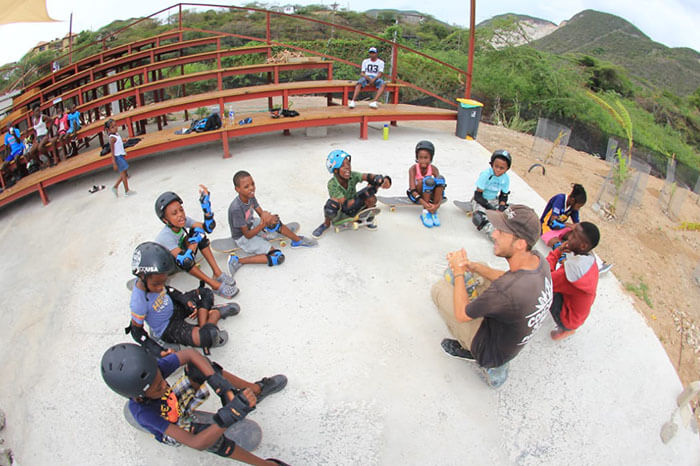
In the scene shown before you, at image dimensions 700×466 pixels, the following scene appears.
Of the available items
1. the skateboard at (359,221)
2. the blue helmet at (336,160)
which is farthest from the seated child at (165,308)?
the blue helmet at (336,160)

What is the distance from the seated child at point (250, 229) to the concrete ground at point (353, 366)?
12 centimetres

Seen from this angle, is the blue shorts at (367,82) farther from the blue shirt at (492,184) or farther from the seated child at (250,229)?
the seated child at (250,229)

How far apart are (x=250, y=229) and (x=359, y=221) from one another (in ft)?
4.04

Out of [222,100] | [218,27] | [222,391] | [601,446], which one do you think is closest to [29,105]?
[222,100]

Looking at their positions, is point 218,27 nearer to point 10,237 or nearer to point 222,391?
point 10,237

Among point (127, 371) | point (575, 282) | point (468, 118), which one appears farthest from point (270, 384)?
point (468, 118)

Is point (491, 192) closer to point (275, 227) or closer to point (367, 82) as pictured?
point (275, 227)

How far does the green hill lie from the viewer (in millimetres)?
34781

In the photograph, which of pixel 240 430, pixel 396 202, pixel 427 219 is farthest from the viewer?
pixel 396 202

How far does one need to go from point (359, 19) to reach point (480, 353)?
A: 30205mm

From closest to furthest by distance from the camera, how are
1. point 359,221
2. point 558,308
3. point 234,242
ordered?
point 558,308, point 234,242, point 359,221

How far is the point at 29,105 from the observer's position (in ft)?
37.8

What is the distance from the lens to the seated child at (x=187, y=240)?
3539mm

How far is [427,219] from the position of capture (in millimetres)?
4996
